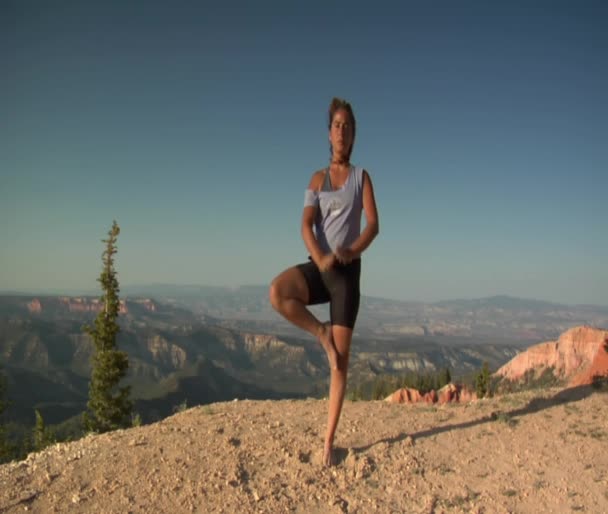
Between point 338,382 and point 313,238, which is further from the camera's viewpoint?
point 338,382

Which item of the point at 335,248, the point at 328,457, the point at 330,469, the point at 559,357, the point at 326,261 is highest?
the point at 335,248

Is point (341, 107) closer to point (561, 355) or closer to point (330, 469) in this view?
point (330, 469)

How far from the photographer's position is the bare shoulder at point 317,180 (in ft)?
18.0

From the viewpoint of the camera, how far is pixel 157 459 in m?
5.83

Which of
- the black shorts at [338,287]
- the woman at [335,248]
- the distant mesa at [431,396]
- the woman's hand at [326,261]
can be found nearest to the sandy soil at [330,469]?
the woman at [335,248]

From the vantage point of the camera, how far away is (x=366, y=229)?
17.3 feet

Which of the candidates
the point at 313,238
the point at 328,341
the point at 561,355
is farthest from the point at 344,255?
the point at 561,355

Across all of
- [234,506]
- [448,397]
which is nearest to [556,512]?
[234,506]

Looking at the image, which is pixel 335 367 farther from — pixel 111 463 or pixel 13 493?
pixel 13 493

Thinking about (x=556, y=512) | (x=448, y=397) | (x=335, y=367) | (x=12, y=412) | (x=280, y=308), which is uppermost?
(x=280, y=308)

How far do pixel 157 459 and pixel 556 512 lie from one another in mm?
4501

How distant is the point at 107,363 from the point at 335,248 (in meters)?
27.3

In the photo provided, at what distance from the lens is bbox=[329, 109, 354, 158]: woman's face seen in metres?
5.48

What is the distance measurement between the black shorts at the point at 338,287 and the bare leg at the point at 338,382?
0.12 metres
